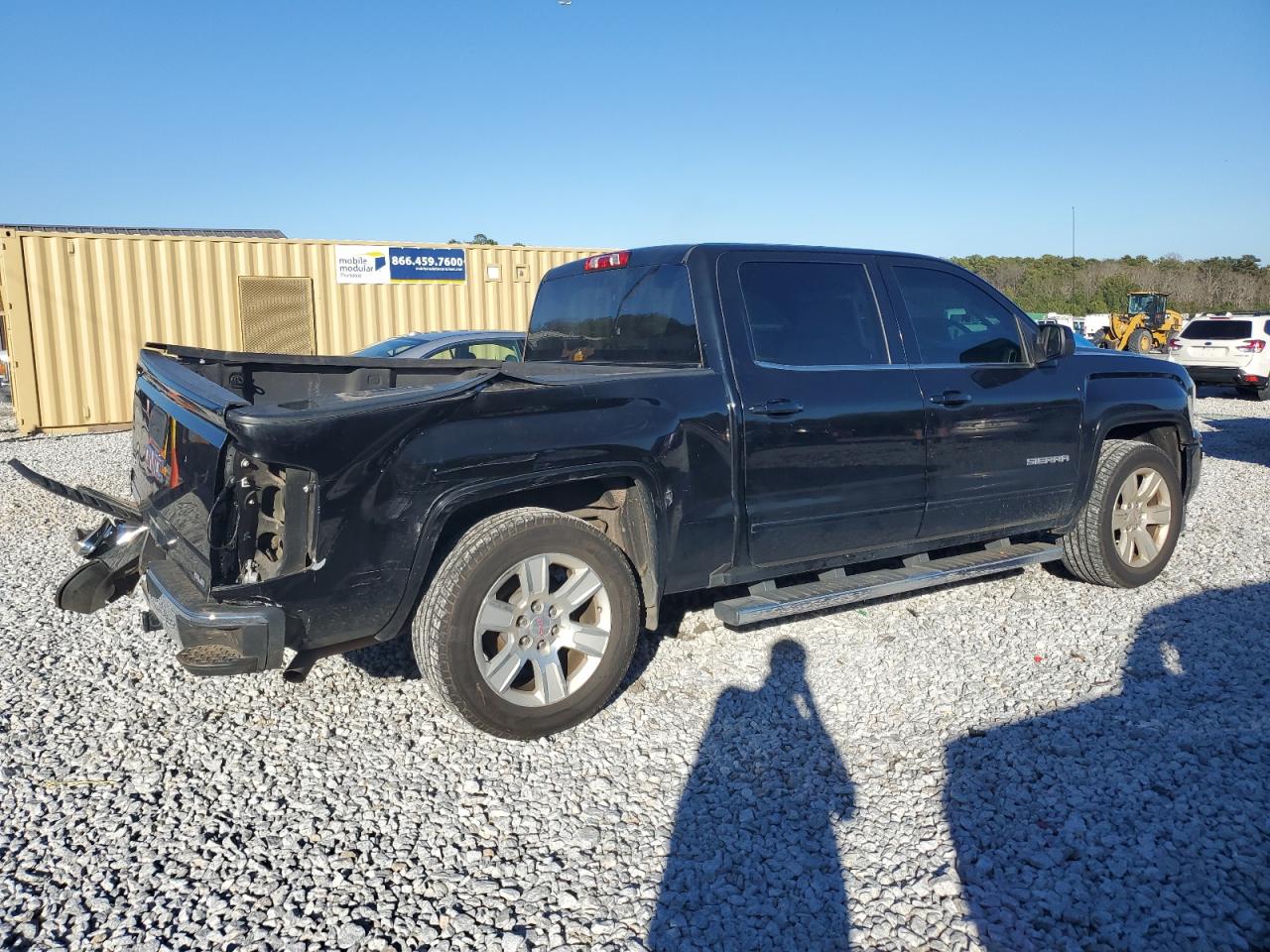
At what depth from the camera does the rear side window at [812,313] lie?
13.4ft

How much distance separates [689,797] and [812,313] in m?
2.27

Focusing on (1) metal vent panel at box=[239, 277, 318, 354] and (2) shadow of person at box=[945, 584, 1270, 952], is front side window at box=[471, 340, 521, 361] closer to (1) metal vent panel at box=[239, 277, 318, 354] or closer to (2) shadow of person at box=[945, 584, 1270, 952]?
(1) metal vent panel at box=[239, 277, 318, 354]

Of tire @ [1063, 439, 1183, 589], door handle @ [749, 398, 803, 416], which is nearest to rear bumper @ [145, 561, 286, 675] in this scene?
door handle @ [749, 398, 803, 416]

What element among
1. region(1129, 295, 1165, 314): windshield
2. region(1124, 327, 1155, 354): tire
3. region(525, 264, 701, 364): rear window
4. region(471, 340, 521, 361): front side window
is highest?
region(1129, 295, 1165, 314): windshield

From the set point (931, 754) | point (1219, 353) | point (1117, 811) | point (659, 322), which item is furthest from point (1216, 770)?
point (1219, 353)

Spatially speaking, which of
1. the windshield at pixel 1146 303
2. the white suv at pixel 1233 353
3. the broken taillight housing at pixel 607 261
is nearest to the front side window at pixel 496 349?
the broken taillight housing at pixel 607 261

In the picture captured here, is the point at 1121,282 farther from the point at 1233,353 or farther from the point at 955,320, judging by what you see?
the point at 955,320

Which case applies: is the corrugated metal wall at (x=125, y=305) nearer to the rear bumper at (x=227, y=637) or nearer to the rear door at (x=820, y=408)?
the rear door at (x=820, y=408)

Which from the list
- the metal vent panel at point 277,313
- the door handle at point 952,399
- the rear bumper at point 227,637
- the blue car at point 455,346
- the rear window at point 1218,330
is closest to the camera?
the rear bumper at point 227,637

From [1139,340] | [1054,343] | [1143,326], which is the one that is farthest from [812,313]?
[1143,326]

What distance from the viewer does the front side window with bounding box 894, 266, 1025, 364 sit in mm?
4547

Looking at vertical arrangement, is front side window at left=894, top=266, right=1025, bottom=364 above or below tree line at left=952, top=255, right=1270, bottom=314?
below

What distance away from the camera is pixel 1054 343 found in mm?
4801

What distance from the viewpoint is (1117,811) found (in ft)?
→ 9.64
